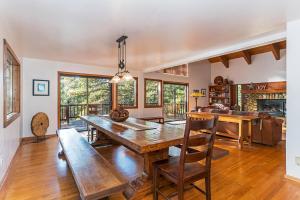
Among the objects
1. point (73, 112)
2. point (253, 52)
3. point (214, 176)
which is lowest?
point (214, 176)

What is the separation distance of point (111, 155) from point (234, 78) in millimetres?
7065

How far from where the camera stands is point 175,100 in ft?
26.0

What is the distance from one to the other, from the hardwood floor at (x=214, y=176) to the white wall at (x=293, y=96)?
0.31 meters

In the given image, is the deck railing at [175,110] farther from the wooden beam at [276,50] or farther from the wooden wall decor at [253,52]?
the wooden beam at [276,50]

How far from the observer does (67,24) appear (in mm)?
2514

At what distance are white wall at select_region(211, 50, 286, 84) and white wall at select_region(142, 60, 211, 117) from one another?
2.19ft

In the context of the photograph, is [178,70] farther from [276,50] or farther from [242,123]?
[242,123]

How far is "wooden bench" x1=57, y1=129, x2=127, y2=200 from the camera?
140cm

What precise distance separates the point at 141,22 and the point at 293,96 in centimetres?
Result: 241

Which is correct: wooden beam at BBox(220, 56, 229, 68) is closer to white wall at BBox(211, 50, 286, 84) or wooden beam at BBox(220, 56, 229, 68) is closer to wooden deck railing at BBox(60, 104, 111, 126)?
white wall at BBox(211, 50, 286, 84)

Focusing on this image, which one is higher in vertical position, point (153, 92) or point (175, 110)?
point (153, 92)

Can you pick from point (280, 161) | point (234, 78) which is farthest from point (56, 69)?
point (234, 78)

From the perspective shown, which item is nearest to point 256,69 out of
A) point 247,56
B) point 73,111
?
point 247,56

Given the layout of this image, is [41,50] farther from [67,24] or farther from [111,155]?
[111,155]
